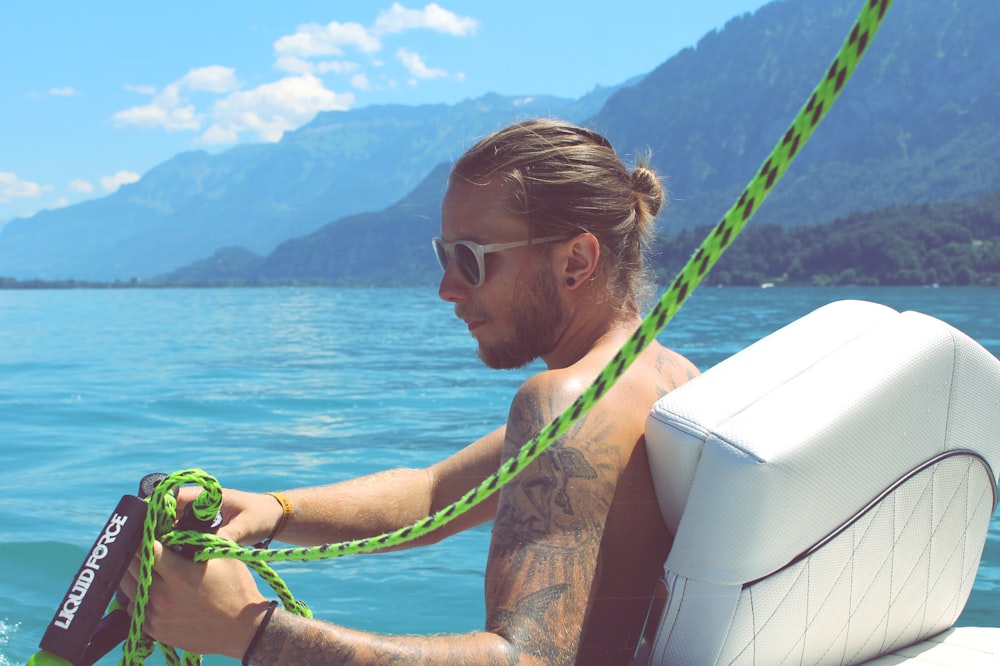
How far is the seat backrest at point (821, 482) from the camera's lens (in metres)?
1.62

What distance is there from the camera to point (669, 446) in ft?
5.57

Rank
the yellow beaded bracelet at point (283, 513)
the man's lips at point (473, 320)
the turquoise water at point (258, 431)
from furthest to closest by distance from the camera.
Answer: the turquoise water at point (258, 431)
the yellow beaded bracelet at point (283, 513)
the man's lips at point (473, 320)

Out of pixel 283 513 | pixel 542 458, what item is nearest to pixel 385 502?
pixel 283 513

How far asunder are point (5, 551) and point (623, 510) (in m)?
5.81

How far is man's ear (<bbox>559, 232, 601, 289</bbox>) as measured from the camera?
2000mm

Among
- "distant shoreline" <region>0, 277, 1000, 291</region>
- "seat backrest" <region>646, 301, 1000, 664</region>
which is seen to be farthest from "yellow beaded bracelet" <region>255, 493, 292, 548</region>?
"distant shoreline" <region>0, 277, 1000, 291</region>

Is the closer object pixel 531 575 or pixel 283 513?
pixel 531 575

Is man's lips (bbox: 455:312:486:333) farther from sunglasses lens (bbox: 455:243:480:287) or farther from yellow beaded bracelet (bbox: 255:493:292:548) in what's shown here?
yellow beaded bracelet (bbox: 255:493:292:548)

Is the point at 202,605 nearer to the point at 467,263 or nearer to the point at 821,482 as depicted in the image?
the point at 467,263

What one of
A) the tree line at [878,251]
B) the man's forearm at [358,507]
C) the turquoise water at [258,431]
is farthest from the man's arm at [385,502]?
the tree line at [878,251]

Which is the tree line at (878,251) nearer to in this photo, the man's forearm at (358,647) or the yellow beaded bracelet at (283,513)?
the yellow beaded bracelet at (283,513)

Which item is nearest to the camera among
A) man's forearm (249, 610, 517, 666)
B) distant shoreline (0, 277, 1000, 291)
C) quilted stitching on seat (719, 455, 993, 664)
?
man's forearm (249, 610, 517, 666)

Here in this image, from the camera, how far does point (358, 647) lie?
1.62 metres

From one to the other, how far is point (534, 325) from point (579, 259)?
0.19 m
